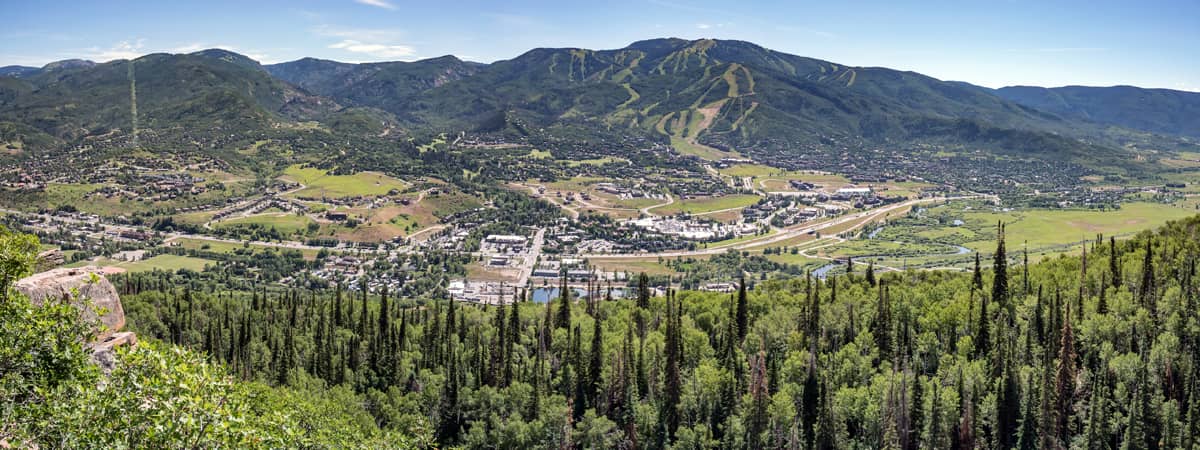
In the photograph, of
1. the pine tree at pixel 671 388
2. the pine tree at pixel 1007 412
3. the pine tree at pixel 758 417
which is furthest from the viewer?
the pine tree at pixel 671 388

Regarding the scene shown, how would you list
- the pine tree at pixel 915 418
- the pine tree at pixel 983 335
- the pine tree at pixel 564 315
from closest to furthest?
the pine tree at pixel 915 418, the pine tree at pixel 983 335, the pine tree at pixel 564 315

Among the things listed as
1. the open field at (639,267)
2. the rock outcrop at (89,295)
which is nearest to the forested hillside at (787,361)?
the rock outcrop at (89,295)

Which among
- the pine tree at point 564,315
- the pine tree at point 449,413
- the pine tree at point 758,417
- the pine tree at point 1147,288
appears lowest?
the pine tree at point 449,413

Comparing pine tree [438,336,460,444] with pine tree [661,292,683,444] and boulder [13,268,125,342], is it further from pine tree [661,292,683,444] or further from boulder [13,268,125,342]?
boulder [13,268,125,342]

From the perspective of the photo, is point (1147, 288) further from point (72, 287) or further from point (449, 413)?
point (72, 287)

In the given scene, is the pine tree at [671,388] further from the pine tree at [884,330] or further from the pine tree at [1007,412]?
the pine tree at [1007,412]

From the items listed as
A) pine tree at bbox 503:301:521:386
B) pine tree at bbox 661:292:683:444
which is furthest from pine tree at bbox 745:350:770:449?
pine tree at bbox 503:301:521:386
